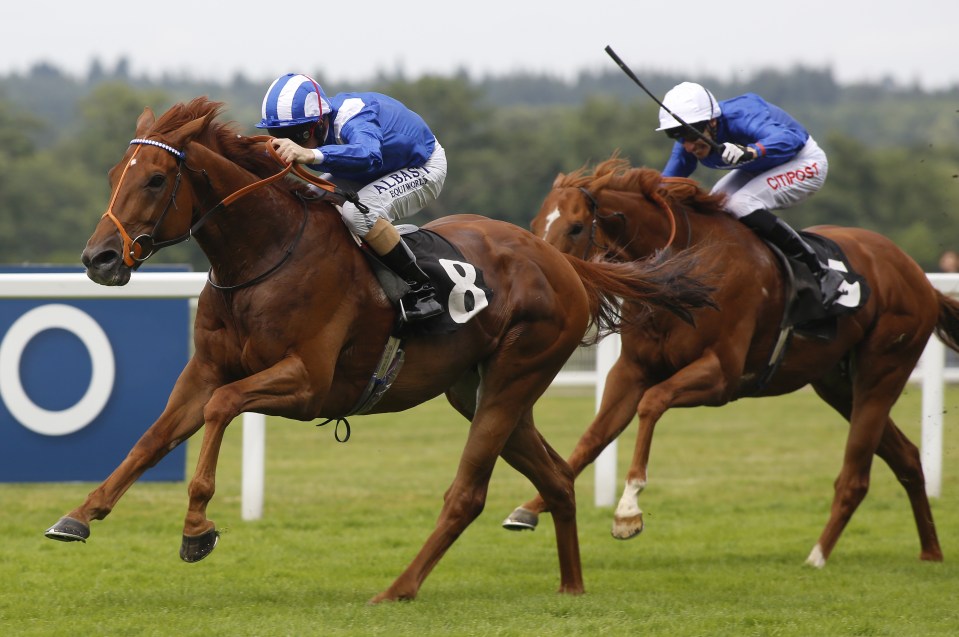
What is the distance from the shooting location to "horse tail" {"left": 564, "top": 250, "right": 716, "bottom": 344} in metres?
6.06

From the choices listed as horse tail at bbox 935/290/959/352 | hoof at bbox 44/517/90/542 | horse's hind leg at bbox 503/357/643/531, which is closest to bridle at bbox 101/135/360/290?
hoof at bbox 44/517/90/542

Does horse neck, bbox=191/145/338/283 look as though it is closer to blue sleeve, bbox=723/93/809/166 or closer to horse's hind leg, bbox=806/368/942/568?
blue sleeve, bbox=723/93/809/166

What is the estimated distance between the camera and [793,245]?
671 centimetres

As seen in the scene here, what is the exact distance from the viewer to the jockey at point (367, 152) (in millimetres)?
5098

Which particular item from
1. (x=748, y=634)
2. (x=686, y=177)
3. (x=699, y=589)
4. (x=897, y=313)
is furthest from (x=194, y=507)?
(x=897, y=313)

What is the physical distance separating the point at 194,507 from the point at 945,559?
4.13 meters

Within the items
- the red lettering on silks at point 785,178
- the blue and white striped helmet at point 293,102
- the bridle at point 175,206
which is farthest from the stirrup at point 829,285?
the blue and white striped helmet at point 293,102

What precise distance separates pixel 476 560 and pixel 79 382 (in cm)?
252

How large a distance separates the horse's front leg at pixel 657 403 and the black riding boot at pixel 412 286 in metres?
1.15

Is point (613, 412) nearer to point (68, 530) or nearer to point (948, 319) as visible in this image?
point (948, 319)

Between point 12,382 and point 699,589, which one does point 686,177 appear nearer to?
point 699,589

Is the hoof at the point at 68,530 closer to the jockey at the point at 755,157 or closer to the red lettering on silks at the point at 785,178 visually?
the jockey at the point at 755,157

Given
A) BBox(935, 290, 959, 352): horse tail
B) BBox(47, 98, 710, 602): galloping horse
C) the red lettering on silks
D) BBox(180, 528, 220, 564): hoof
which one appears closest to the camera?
BBox(180, 528, 220, 564): hoof

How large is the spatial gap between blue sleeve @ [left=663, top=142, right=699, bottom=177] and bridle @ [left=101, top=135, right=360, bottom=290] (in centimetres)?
A: 229
